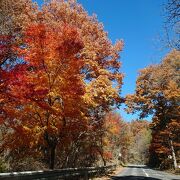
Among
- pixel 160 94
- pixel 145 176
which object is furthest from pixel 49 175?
pixel 160 94

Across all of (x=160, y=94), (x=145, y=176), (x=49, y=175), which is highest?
(x=160, y=94)

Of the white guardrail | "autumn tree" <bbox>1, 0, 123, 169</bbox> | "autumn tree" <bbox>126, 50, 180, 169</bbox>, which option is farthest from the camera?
"autumn tree" <bbox>126, 50, 180, 169</bbox>

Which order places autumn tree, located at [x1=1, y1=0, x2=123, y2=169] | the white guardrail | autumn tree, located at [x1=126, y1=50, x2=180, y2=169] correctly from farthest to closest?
autumn tree, located at [x1=126, y1=50, x2=180, y2=169]
autumn tree, located at [x1=1, y1=0, x2=123, y2=169]
the white guardrail

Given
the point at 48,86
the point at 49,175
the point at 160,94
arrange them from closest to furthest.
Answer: the point at 49,175, the point at 48,86, the point at 160,94

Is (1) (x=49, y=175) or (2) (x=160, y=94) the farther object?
(2) (x=160, y=94)

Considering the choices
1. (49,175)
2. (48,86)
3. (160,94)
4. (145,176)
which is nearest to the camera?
(49,175)

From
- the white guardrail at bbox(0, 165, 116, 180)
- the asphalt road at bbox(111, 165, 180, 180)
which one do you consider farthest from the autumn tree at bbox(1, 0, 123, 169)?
the asphalt road at bbox(111, 165, 180, 180)

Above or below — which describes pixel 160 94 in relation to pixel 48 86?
above

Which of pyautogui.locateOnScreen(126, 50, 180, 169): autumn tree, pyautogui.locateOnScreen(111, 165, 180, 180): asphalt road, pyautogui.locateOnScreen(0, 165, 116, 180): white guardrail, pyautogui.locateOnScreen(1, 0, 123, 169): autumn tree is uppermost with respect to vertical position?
pyautogui.locateOnScreen(126, 50, 180, 169): autumn tree

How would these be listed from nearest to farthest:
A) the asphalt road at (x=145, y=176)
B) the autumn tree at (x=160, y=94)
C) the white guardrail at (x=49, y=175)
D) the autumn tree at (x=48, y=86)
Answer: the white guardrail at (x=49, y=175)
the autumn tree at (x=48, y=86)
the asphalt road at (x=145, y=176)
the autumn tree at (x=160, y=94)

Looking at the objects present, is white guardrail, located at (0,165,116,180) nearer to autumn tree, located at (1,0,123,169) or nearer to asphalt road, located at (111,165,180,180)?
autumn tree, located at (1,0,123,169)

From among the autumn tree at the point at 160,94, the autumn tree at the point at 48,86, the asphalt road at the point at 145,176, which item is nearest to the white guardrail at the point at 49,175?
the autumn tree at the point at 48,86

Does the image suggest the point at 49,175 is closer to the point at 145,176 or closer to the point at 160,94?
the point at 145,176

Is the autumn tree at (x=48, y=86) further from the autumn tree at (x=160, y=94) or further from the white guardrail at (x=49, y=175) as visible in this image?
the autumn tree at (x=160, y=94)
